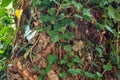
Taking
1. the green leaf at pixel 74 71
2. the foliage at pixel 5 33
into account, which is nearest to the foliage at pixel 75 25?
the green leaf at pixel 74 71

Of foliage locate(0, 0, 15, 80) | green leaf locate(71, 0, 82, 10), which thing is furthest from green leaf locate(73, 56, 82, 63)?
foliage locate(0, 0, 15, 80)

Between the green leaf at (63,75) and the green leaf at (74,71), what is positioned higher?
the green leaf at (74,71)

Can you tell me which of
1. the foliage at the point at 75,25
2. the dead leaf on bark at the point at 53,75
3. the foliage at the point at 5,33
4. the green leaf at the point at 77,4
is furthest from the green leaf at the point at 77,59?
the foliage at the point at 5,33

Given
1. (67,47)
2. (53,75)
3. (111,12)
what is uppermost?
(111,12)

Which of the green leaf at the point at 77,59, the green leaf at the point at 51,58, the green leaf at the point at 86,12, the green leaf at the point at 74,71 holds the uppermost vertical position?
the green leaf at the point at 86,12

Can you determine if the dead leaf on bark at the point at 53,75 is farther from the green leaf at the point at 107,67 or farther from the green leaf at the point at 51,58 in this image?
the green leaf at the point at 107,67

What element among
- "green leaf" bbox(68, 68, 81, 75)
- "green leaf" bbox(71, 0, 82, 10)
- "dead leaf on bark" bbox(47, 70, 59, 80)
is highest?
"green leaf" bbox(71, 0, 82, 10)

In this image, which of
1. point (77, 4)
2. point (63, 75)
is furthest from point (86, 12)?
point (63, 75)

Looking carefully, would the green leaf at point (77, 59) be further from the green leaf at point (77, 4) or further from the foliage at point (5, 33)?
the foliage at point (5, 33)

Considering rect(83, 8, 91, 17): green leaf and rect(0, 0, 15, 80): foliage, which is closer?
rect(83, 8, 91, 17): green leaf

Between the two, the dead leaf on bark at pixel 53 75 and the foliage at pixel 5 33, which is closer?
the dead leaf on bark at pixel 53 75

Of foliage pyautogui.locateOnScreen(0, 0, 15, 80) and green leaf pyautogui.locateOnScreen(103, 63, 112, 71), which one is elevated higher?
foliage pyautogui.locateOnScreen(0, 0, 15, 80)

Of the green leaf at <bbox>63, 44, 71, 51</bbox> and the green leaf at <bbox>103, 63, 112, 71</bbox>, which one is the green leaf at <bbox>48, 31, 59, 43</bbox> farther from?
the green leaf at <bbox>103, 63, 112, 71</bbox>

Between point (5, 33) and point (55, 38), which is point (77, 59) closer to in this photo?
point (55, 38)
